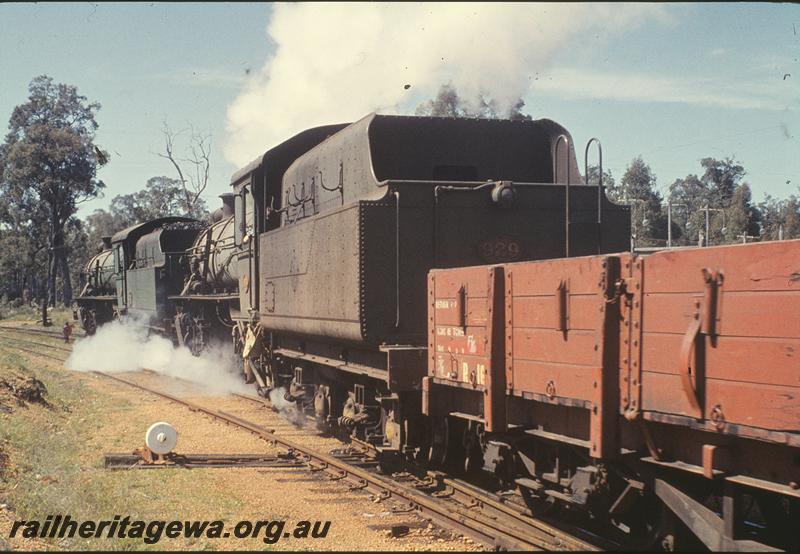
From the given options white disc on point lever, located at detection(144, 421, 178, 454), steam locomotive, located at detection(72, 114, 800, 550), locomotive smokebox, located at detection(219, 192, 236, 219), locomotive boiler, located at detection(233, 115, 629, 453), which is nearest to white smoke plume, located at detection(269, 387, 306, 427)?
steam locomotive, located at detection(72, 114, 800, 550)

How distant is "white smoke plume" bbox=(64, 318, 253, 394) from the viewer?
18.4m

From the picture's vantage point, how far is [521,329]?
5.84m

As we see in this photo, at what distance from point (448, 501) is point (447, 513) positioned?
2.20 ft

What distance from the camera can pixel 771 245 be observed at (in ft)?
12.9

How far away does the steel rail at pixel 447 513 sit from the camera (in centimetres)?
589

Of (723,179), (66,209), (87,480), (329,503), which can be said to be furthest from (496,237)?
(723,179)

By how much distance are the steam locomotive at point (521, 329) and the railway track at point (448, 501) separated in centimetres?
24

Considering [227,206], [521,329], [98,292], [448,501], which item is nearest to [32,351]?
[98,292]

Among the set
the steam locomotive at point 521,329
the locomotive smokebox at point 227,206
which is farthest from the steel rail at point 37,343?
the steam locomotive at point 521,329

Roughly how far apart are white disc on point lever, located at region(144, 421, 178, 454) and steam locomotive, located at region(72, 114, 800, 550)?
1.98 meters

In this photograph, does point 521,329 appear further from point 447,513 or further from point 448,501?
point 448,501

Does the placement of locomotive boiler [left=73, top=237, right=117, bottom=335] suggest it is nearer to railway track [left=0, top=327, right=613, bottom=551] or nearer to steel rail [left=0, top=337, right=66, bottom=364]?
steel rail [left=0, top=337, right=66, bottom=364]

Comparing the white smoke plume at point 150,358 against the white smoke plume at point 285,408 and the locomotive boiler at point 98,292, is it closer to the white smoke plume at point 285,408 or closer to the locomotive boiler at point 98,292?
the locomotive boiler at point 98,292

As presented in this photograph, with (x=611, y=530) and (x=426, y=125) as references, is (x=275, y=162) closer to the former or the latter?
(x=426, y=125)
